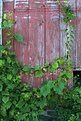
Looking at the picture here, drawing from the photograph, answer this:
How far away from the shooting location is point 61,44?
5.48 metres

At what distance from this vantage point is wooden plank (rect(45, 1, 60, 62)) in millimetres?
5457

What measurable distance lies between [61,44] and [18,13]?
0.83 metres

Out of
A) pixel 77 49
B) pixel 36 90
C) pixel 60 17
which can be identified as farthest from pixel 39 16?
pixel 36 90

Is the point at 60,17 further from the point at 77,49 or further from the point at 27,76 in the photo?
the point at 27,76

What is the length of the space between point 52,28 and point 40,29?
0.19 metres

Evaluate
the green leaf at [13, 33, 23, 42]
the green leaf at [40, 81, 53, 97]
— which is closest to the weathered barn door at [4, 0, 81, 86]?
the green leaf at [13, 33, 23, 42]

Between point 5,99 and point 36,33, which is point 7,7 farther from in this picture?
point 5,99

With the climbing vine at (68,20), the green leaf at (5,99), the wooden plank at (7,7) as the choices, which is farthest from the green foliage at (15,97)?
the climbing vine at (68,20)

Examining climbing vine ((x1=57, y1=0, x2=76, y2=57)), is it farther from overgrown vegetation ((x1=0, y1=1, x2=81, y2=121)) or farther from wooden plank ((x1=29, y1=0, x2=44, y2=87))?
wooden plank ((x1=29, y1=0, x2=44, y2=87))

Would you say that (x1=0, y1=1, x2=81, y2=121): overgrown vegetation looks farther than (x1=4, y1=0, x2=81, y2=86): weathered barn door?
No

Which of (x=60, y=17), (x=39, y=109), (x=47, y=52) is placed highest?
(x=60, y=17)

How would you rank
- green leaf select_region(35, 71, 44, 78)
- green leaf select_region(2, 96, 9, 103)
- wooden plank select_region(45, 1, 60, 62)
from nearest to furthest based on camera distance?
green leaf select_region(2, 96, 9, 103) < green leaf select_region(35, 71, 44, 78) < wooden plank select_region(45, 1, 60, 62)

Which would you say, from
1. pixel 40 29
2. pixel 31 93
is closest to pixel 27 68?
pixel 31 93

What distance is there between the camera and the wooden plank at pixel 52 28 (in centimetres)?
546
